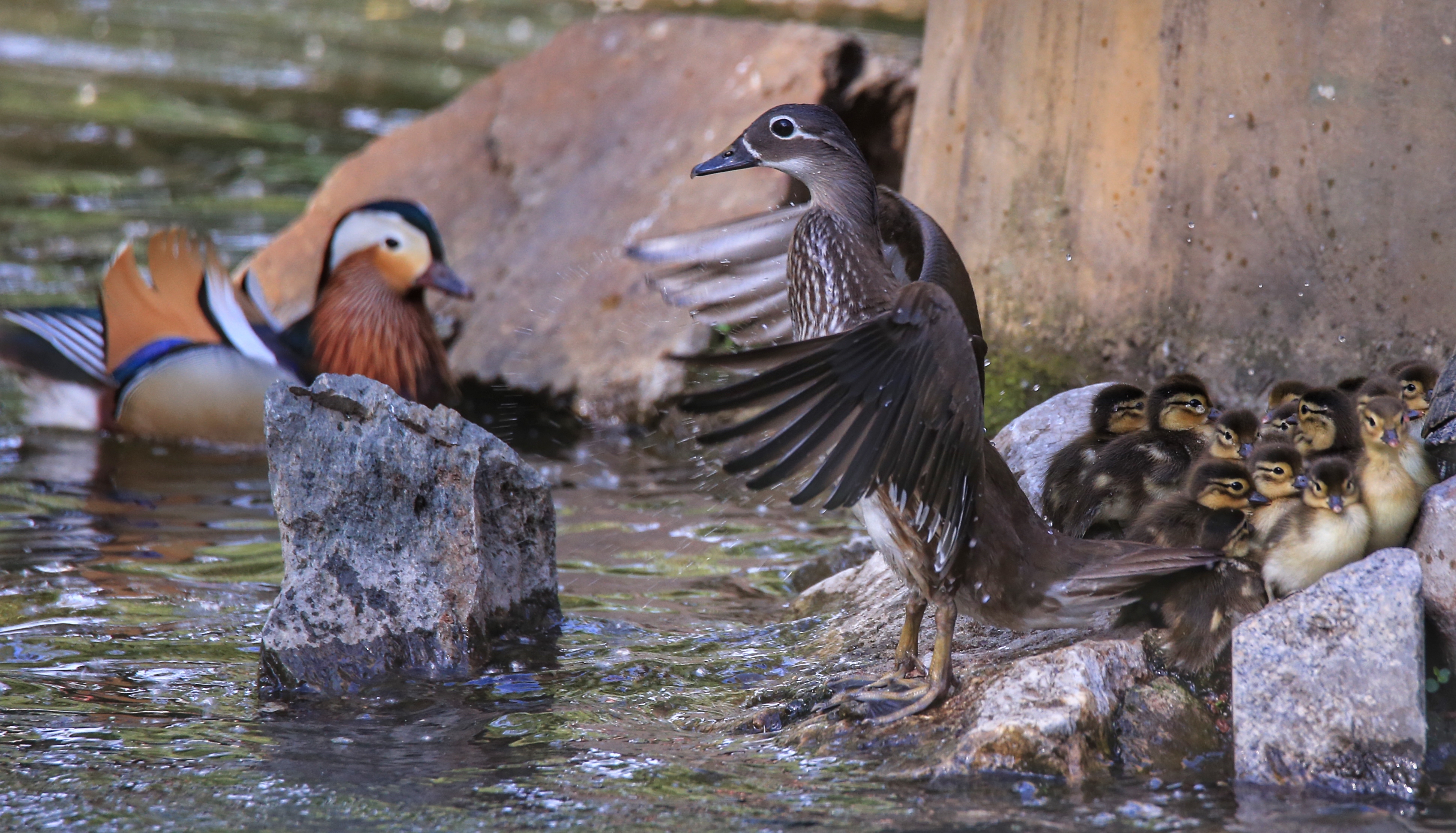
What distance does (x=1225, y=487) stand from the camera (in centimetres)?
447

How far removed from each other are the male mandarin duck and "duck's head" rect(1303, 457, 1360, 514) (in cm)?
30

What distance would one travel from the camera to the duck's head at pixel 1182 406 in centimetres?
505

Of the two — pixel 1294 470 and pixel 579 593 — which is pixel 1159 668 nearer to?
pixel 1294 470

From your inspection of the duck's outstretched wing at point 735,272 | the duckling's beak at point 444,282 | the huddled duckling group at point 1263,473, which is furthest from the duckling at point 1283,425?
the duckling's beak at point 444,282

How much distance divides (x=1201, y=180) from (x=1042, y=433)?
1480mm

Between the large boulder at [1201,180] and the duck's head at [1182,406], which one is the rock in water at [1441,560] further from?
the large boulder at [1201,180]

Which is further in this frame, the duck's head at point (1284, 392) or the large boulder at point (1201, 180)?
the large boulder at point (1201, 180)

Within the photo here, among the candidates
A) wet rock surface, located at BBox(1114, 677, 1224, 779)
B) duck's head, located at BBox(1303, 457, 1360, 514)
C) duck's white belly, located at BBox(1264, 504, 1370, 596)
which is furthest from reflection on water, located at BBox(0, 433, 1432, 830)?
duck's head, located at BBox(1303, 457, 1360, 514)

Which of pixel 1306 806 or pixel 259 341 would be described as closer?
pixel 1306 806

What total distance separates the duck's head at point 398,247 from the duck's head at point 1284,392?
3.73m

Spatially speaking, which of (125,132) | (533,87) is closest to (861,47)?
(533,87)

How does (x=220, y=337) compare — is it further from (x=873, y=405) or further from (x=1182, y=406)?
(x=873, y=405)

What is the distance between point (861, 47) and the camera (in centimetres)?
866

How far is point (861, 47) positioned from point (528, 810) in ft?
19.0
